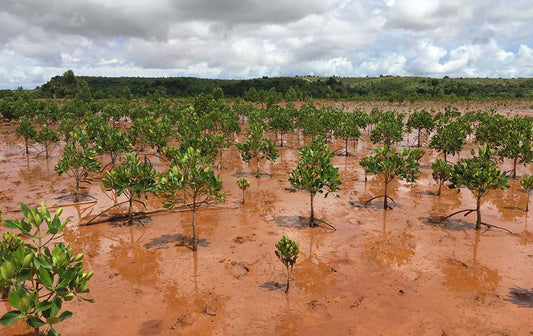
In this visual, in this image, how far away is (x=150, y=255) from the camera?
15812 mm

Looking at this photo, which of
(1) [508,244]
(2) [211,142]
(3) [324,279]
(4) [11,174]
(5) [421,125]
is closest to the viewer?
(3) [324,279]

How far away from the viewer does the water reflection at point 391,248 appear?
50.2ft

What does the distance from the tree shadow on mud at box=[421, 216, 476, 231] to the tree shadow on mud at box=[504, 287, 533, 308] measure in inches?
230

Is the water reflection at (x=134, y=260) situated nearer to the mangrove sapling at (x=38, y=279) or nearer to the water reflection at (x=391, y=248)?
the mangrove sapling at (x=38, y=279)

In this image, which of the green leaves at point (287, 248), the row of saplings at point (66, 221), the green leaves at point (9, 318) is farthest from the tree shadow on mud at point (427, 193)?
the green leaves at point (9, 318)

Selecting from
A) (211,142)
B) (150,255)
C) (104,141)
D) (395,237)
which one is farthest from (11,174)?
(395,237)

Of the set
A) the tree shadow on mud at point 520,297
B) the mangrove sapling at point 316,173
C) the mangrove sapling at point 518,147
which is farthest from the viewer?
the mangrove sapling at point 518,147

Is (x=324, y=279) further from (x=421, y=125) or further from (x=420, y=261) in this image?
(x=421, y=125)

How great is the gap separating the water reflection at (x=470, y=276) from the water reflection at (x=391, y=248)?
1.68 m

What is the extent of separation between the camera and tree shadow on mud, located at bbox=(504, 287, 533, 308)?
1198 centimetres

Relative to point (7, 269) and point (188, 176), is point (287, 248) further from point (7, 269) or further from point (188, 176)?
point (7, 269)

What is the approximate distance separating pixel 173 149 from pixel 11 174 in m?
17.3

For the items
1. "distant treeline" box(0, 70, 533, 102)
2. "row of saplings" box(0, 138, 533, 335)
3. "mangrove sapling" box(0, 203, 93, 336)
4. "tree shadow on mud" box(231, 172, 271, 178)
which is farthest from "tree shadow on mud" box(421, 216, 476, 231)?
"distant treeline" box(0, 70, 533, 102)

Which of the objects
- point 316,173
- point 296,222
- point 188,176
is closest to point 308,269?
point 316,173
